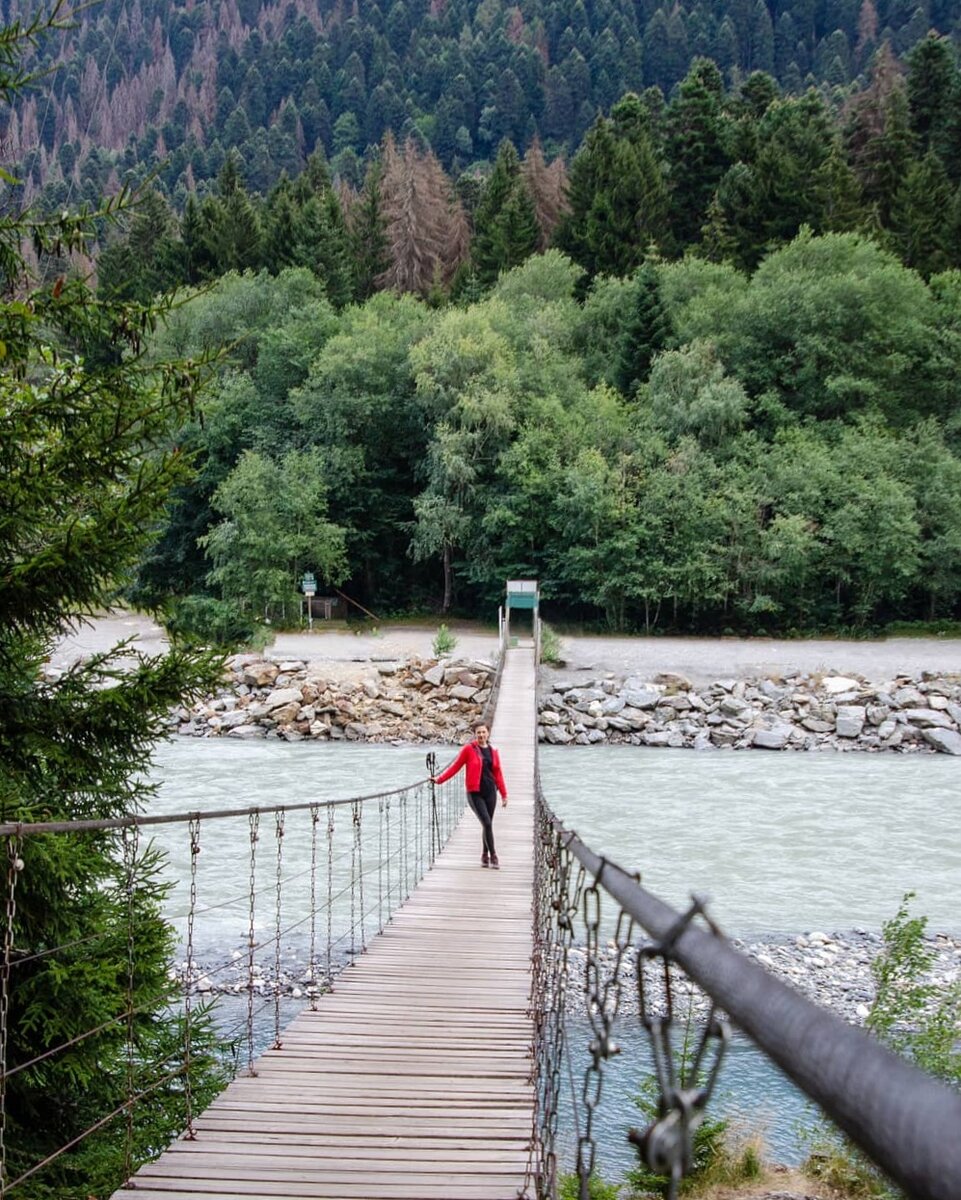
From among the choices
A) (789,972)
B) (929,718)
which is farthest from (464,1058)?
(929,718)

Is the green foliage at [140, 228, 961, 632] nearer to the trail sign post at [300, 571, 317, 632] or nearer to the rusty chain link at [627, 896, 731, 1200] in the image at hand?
the trail sign post at [300, 571, 317, 632]

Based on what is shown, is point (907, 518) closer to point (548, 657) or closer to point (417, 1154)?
point (548, 657)

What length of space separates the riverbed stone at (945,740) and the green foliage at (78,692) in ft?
59.0

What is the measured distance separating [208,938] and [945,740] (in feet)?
49.7

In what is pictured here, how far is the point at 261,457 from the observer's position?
113ft

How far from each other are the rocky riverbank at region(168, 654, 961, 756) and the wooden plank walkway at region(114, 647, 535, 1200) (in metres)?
14.4

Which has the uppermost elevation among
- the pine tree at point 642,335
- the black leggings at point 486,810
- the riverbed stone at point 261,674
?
the pine tree at point 642,335

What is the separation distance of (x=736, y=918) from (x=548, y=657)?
15302 mm

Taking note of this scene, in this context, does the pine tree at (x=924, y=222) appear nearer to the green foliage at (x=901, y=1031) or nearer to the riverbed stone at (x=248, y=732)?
the riverbed stone at (x=248, y=732)

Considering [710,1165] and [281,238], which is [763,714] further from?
[281,238]

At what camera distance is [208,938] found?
391 inches

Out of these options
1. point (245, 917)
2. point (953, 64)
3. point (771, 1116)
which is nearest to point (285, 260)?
point (953, 64)

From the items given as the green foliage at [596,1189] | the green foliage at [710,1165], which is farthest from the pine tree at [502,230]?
the green foliage at [596,1189]

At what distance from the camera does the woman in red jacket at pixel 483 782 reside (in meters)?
8.42
